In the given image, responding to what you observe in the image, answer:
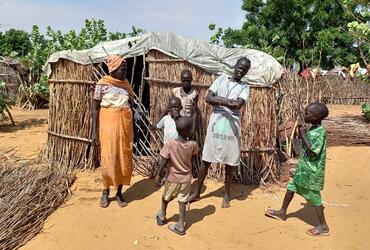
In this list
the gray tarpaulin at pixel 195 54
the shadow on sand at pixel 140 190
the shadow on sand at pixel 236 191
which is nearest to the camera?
the shadow on sand at pixel 140 190

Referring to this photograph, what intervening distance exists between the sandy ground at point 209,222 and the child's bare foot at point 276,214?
0.18ft

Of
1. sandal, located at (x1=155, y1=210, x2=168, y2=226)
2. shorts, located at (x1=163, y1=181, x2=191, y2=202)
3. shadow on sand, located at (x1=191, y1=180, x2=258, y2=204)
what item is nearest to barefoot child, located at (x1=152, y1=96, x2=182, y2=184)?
shadow on sand, located at (x1=191, y1=180, x2=258, y2=204)

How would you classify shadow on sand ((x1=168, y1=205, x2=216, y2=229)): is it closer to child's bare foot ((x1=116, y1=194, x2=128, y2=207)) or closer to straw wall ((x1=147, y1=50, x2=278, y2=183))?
child's bare foot ((x1=116, y1=194, x2=128, y2=207))

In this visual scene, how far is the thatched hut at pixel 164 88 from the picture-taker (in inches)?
217

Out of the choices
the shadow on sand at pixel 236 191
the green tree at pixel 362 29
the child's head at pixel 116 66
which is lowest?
the shadow on sand at pixel 236 191

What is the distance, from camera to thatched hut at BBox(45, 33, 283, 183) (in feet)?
18.1

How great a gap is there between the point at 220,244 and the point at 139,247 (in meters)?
0.74

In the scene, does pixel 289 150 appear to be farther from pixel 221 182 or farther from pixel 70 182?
pixel 70 182

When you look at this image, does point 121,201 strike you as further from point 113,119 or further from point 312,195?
point 312,195

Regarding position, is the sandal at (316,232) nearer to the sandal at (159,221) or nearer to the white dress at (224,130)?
the white dress at (224,130)

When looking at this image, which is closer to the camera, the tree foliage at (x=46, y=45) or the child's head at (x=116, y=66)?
the child's head at (x=116, y=66)

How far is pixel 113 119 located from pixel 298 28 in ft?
49.0

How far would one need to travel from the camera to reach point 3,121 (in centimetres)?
1027

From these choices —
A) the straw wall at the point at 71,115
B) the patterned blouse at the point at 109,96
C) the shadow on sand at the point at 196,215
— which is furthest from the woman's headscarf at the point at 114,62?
the shadow on sand at the point at 196,215
